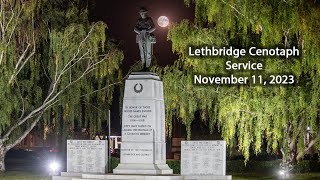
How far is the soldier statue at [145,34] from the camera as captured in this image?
22.1 m

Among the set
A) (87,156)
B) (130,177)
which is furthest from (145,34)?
(130,177)

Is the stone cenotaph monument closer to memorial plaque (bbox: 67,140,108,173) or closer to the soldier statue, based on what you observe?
the soldier statue

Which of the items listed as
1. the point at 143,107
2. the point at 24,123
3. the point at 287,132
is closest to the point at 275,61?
the point at 287,132

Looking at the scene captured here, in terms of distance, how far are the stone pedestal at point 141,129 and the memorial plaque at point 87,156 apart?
1424mm

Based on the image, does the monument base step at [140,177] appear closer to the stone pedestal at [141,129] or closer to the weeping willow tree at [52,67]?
the stone pedestal at [141,129]

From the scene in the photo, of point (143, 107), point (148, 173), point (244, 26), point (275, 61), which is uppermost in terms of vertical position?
point (244, 26)

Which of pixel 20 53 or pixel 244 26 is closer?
pixel 244 26

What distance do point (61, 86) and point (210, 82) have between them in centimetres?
892

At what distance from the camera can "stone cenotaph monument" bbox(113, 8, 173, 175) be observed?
69.7 ft

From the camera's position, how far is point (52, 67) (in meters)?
33.0

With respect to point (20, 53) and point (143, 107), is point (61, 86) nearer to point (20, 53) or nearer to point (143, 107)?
point (20, 53)

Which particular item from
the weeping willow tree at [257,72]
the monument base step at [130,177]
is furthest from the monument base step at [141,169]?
the weeping willow tree at [257,72]

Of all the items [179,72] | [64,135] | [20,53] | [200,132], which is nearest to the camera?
[179,72]

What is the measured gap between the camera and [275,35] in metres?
24.0
